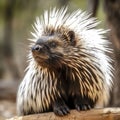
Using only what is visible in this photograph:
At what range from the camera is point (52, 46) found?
16.6 ft

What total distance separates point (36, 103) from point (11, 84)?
5.37 metres

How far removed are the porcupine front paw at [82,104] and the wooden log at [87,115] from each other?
0.07 meters

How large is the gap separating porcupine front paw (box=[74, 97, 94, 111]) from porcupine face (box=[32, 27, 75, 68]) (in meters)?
0.49

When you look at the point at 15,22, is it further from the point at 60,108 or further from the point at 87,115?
the point at 87,115

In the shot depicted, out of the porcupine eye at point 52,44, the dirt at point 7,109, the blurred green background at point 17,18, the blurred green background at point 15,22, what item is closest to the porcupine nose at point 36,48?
the porcupine eye at point 52,44

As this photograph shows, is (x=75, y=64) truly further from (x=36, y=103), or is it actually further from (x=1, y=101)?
(x=1, y=101)

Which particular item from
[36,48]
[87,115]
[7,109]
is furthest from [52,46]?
[7,109]

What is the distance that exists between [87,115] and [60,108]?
1.03 feet

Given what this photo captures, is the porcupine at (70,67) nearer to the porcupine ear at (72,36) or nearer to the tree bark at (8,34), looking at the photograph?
the porcupine ear at (72,36)

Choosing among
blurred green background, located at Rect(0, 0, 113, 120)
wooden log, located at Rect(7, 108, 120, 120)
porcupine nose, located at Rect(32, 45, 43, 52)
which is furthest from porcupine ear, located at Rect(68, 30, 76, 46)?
blurred green background, located at Rect(0, 0, 113, 120)

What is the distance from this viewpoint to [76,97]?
5.40 meters

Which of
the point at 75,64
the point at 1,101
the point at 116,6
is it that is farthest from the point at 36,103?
the point at 1,101

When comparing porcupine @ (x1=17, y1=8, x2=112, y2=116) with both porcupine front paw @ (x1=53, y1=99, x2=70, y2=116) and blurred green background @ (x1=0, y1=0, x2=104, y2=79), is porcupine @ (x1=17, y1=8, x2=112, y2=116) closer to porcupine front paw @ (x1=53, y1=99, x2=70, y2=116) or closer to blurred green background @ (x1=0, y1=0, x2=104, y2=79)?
porcupine front paw @ (x1=53, y1=99, x2=70, y2=116)

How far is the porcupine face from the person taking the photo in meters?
4.95
